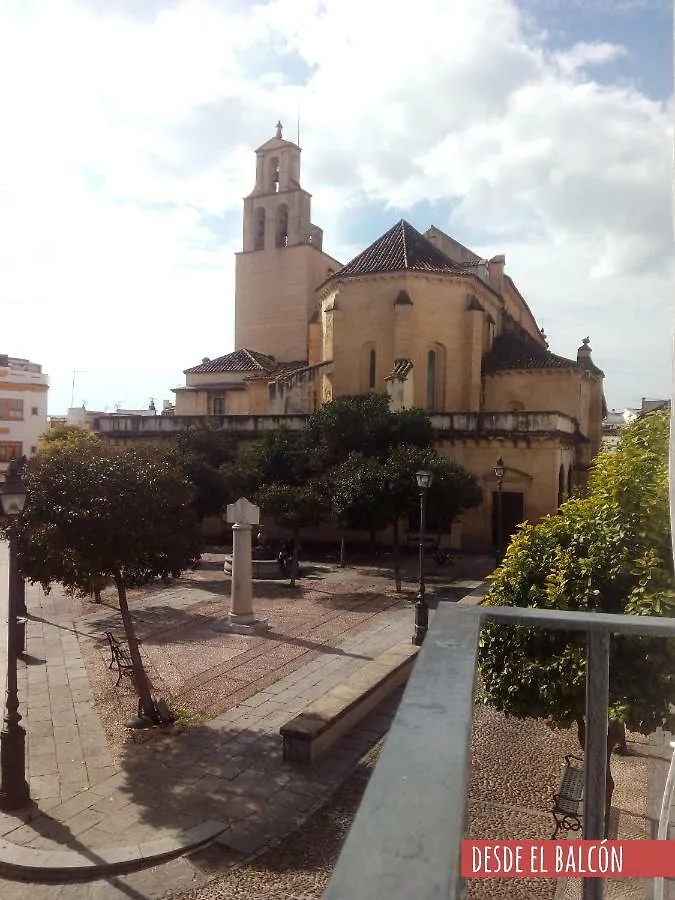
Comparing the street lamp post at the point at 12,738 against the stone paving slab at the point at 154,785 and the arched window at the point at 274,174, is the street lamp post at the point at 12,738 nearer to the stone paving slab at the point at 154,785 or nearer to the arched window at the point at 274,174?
the stone paving slab at the point at 154,785

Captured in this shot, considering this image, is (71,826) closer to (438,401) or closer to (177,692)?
(177,692)

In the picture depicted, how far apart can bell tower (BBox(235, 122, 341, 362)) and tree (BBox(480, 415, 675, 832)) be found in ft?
103

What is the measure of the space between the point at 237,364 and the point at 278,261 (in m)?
7.64

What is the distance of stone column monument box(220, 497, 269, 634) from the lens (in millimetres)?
13047

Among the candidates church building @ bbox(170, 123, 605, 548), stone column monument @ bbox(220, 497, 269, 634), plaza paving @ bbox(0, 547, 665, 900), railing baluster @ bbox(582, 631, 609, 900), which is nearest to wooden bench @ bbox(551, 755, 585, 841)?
plaza paving @ bbox(0, 547, 665, 900)

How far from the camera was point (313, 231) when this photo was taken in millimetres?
37594

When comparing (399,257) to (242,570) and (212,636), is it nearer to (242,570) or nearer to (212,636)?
(242,570)

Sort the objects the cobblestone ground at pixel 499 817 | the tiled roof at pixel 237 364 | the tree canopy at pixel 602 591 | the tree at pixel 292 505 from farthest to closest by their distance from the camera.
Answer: the tiled roof at pixel 237 364 → the tree at pixel 292 505 → the cobblestone ground at pixel 499 817 → the tree canopy at pixel 602 591

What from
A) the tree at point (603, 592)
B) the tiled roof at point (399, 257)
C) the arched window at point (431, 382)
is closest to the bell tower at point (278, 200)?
the tiled roof at point (399, 257)

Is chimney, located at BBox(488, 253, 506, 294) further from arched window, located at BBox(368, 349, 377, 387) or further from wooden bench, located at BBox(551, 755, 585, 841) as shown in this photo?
wooden bench, located at BBox(551, 755, 585, 841)

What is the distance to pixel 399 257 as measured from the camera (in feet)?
87.9

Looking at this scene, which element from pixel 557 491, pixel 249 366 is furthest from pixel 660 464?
pixel 249 366

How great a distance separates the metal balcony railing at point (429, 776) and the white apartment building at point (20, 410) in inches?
1898

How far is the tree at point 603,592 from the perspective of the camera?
16.1 ft
